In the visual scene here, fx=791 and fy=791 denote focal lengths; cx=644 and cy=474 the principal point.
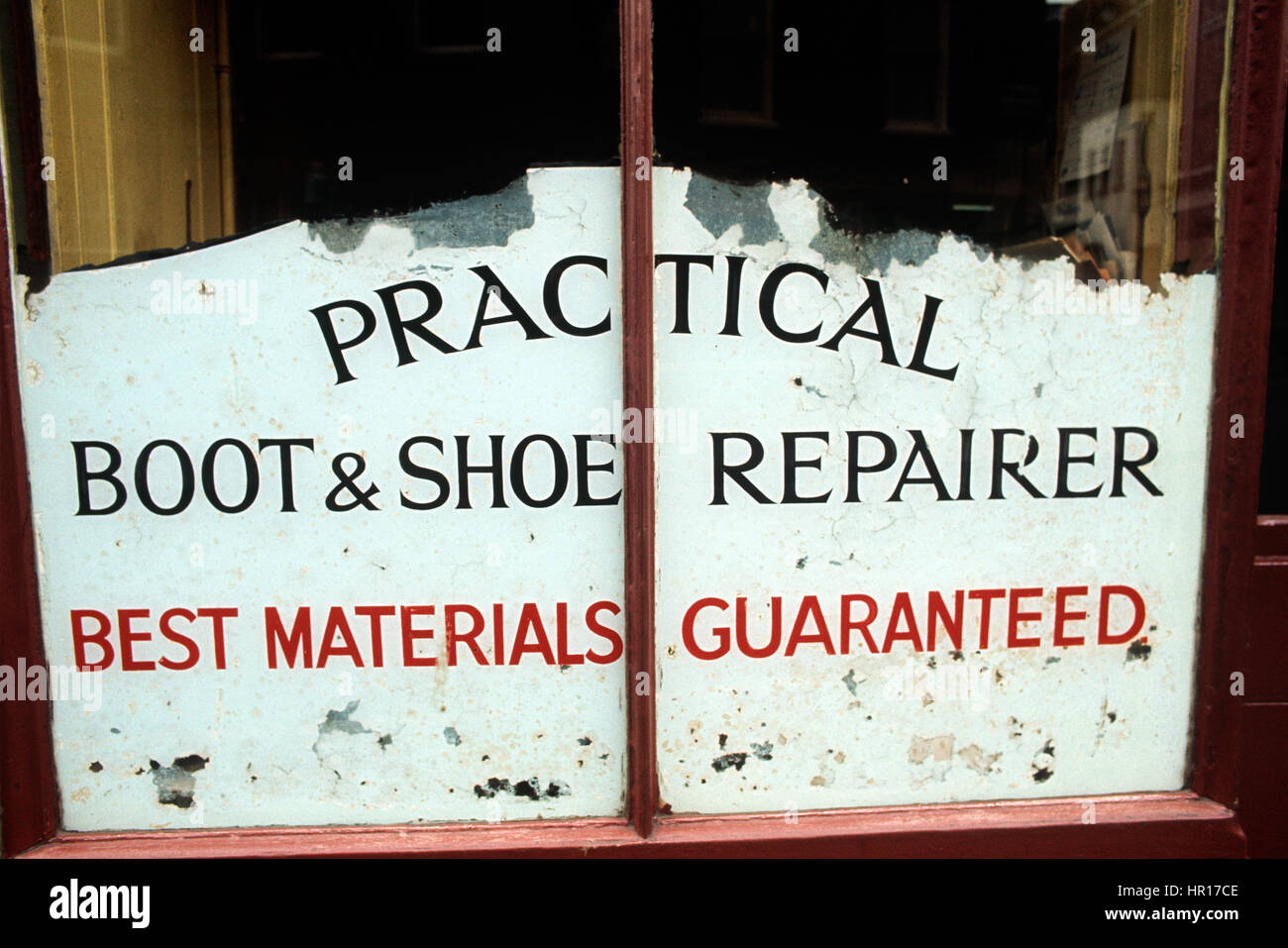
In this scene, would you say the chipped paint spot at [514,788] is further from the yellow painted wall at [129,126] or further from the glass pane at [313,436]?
the yellow painted wall at [129,126]

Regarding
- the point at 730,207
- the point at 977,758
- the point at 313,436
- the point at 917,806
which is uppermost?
the point at 730,207

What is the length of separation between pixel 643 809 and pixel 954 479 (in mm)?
1125

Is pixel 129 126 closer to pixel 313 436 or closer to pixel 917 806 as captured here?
pixel 313 436

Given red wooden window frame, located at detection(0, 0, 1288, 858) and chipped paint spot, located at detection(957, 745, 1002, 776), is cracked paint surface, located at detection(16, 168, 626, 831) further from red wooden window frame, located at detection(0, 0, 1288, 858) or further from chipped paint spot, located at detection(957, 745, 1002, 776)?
chipped paint spot, located at detection(957, 745, 1002, 776)

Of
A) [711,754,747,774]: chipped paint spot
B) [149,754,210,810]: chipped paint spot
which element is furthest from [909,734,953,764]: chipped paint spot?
[149,754,210,810]: chipped paint spot

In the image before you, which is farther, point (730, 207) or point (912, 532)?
point (912, 532)

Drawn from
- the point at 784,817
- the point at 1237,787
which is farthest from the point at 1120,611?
the point at 784,817

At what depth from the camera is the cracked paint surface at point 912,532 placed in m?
1.92

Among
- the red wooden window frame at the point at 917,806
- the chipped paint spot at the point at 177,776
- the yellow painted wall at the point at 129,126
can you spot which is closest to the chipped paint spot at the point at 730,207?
the red wooden window frame at the point at 917,806

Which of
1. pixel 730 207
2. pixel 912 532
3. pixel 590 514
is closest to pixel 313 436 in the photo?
pixel 590 514

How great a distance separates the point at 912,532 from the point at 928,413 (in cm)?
30

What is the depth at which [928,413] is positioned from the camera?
77.7 inches

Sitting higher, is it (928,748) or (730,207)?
(730,207)
